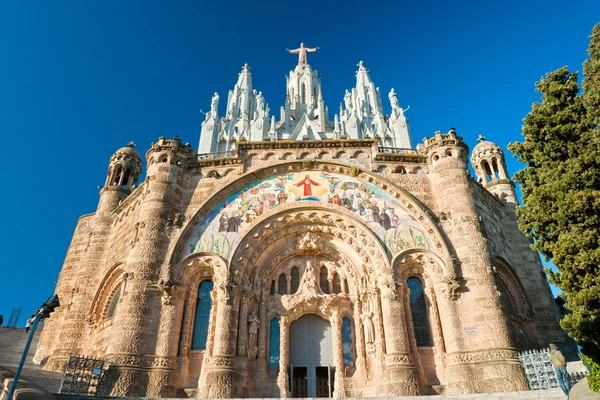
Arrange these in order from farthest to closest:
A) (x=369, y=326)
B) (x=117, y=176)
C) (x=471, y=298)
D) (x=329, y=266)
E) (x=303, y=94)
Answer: (x=303, y=94) → (x=117, y=176) → (x=329, y=266) → (x=369, y=326) → (x=471, y=298)

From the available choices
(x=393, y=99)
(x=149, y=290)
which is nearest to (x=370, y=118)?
(x=393, y=99)

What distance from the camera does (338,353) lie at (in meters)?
15.3

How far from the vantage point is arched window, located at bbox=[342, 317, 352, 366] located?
15.4m

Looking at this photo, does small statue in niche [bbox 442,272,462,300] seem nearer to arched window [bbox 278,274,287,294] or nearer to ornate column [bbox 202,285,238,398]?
arched window [bbox 278,274,287,294]

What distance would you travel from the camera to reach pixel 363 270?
53.7 ft

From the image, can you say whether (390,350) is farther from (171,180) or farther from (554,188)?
(171,180)

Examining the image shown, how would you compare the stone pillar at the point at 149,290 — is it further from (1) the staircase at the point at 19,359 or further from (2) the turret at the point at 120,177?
(2) the turret at the point at 120,177

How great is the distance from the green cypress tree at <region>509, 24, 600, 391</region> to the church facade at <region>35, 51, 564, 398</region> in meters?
4.21

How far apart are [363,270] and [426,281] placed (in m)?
2.60

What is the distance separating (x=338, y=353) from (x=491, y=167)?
15612mm

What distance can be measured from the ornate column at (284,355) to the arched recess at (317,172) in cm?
498

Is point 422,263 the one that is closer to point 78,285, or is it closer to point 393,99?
point 78,285

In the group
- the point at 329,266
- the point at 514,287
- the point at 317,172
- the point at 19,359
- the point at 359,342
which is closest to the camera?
the point at 359,342

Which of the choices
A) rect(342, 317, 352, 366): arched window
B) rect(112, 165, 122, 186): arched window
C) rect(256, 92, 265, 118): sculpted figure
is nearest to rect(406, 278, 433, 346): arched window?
rect(342, 317, 352, 366): arched window
